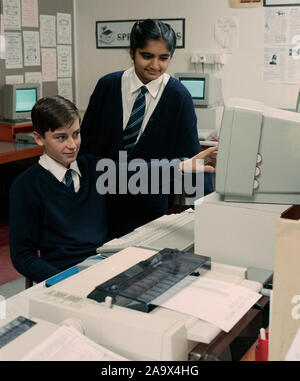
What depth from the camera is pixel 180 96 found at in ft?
6.82

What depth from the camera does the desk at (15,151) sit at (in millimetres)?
3584

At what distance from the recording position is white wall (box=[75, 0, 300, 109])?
4160mm

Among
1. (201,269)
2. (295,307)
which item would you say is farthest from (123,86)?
(295,307)

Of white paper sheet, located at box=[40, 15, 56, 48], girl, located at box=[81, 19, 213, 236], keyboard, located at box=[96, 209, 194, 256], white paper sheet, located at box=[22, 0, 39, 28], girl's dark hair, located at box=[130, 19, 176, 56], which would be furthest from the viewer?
white paper sheet, located at box=[40, 15, 56, 48]

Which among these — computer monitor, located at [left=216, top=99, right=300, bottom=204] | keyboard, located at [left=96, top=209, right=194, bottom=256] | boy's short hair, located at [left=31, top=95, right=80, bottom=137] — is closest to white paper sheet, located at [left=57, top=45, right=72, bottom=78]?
boy's short hair, located at [left=31, top=95, right=80, bottom=137]

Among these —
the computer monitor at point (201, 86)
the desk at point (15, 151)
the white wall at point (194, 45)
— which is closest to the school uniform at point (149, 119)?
the desk at point (15, 151)

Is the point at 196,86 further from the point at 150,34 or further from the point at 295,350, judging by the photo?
the point at 295,350

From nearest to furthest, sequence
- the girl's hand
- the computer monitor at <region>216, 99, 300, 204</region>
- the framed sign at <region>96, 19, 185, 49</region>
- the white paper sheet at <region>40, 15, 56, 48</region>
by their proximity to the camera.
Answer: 1. the computer monitor at <region>216, 99, 300, 204</region>
2. the girl's hand
3. the white paper sheet at <region>40, 15, 56, 48</region>
4. the framed sign at <region>96, 19, 185, 49</region>

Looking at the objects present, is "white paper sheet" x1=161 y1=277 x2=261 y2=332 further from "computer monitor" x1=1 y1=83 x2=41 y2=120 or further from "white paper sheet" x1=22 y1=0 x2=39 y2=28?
Answer: "white paper sheet" x1=22 y1=0 x2=39 y2=28

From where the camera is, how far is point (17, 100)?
13.3 feet

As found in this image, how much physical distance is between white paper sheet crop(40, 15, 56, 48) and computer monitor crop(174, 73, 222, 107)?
1.24 meters

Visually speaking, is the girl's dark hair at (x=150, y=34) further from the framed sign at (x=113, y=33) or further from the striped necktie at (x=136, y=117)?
the framed sign at (x=113, y=33)

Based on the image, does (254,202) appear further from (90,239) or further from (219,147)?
(90,239)

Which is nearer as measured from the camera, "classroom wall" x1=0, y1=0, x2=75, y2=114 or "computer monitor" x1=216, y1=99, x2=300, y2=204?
"computer monitor" x1=216, y1=99, x2=300, y2=204
